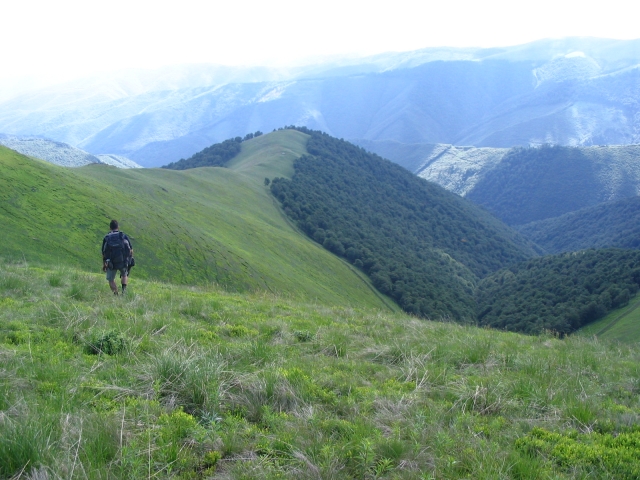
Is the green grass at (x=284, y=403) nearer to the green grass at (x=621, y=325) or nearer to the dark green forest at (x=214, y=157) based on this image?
the green grass at (x=621, y=325)

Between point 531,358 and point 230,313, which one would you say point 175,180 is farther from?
point 531,358

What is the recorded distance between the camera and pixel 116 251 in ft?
41.2

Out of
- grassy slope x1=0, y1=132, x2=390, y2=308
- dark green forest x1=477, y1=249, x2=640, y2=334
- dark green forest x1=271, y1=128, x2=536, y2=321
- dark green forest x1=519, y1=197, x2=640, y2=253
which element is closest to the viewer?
grassy slope x1=0, y1=132, x2=390, y2=308

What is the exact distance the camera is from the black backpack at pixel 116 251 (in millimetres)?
12453

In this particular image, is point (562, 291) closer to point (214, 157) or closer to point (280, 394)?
point (280, 394)

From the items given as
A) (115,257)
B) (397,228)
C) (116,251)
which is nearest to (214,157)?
(397,228)

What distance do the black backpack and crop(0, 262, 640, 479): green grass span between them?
253 centimetres

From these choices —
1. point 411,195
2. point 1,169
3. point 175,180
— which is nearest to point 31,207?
point 1,169

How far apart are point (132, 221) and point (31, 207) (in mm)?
8158

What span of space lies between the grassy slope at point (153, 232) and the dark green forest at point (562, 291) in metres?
33.0

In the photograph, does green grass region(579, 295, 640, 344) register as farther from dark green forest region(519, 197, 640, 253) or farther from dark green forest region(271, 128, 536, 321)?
dark green forest region(519, 197, 640, 253)

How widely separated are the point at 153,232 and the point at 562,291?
86272 mm

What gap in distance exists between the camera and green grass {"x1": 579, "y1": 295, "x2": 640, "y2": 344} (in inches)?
2211

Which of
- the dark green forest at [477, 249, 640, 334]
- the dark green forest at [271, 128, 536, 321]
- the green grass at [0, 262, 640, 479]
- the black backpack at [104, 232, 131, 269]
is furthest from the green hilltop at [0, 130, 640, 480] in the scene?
the dark green forest at [477, 249, 640, 334]
